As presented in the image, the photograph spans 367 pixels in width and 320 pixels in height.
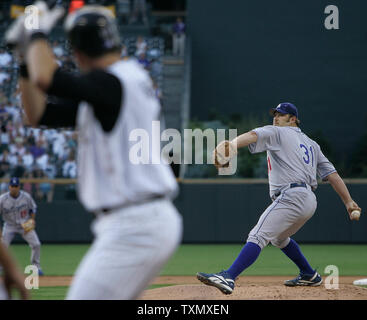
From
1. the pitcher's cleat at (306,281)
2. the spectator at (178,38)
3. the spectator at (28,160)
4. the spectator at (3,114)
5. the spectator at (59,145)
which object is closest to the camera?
the pitcher's cleat at (306,281)

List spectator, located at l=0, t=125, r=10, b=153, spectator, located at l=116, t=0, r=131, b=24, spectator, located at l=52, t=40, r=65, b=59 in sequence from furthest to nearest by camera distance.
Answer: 1. spectator, located at l=116, t=0, r=131, b=24
2. spectator, located at l=52, t=40, r=65, b=59
3. spectator, located at l=0, t=125, r=10, b=153

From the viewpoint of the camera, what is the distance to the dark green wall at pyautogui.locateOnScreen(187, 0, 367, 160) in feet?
76.6

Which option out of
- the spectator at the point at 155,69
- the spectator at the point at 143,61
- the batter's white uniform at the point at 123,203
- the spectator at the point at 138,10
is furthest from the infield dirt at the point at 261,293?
the spectator at the point at 138,10

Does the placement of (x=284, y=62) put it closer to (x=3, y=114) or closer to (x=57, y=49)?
(x=57, y=49)

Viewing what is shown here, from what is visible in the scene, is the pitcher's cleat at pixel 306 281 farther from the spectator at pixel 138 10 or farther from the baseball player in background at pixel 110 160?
the spectator at pixel 138 10

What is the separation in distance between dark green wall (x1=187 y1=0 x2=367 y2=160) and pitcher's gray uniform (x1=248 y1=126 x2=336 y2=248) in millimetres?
15984

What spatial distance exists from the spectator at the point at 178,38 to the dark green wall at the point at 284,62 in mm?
458

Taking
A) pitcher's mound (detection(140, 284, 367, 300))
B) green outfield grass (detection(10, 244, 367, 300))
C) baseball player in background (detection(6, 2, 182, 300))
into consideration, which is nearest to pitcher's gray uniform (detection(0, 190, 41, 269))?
green outfield grass (detection(10, 244, 367, 300))

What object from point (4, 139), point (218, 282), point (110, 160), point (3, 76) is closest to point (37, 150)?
point (4, 139)

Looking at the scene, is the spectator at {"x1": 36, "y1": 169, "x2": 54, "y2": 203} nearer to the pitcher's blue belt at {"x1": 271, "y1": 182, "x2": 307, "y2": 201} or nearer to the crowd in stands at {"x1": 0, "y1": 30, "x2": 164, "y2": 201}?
the crowd in stands at {"x1": 0, "y1": 30, "x2": 164, "y2": 201}

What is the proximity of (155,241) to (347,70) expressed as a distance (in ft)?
70.5

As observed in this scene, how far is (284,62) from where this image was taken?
23594mm

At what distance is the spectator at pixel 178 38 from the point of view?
2362cm

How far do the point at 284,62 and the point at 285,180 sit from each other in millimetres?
Result: 16823
